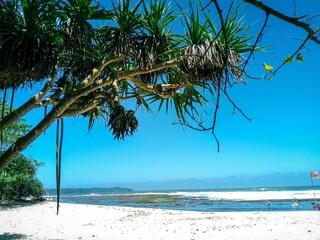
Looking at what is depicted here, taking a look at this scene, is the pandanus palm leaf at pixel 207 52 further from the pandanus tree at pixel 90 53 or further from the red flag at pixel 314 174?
the red flag at pixel 314 174

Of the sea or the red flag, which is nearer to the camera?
the red flag

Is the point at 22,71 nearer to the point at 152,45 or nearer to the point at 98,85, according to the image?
the point at 98,85

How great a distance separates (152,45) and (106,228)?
7.72 m

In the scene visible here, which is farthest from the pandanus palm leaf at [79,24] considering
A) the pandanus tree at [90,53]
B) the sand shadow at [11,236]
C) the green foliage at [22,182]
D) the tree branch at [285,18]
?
the green foliage at [22,182]

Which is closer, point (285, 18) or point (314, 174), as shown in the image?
point (285, 18)

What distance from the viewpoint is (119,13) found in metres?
3.79

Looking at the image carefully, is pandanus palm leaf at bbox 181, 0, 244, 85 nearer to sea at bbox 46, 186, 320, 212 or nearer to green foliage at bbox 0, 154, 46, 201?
green foliage at bbox 0, 154, 46, 201

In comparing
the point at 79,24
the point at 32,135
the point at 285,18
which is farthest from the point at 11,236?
the point at 285,18

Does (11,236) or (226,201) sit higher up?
(11,236)

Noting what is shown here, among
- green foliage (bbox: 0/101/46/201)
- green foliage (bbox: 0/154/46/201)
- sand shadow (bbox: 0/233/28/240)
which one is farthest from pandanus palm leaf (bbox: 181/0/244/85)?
green foliage (bbox: 0/154/46/201)

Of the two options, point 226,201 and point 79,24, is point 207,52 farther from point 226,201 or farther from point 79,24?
point 226,201

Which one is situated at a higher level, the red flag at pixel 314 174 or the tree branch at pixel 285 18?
the red flag at pixel 314 174

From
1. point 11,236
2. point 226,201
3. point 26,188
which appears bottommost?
point 226,201

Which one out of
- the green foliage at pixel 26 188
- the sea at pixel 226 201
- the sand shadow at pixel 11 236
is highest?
the green foliage at pixel 26 188
